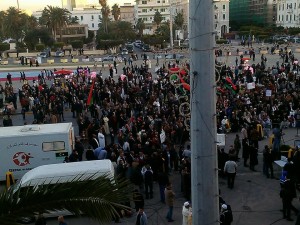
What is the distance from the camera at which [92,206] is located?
13.3 ft

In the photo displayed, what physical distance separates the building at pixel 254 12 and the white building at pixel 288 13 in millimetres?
2361

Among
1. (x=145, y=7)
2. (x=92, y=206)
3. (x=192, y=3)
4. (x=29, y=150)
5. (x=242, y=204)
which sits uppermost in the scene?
(x=145, y=7)

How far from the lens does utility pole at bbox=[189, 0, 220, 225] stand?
4.07 metres

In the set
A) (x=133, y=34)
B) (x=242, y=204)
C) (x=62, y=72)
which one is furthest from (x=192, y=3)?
(x=133, y=34)

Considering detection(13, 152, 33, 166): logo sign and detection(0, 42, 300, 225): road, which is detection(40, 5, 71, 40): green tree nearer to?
detection(13, 152, 33, 166): logo sign

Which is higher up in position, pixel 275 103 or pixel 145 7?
pixel 145 7

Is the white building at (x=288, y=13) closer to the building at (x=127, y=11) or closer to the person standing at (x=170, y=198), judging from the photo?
the building at (x=127, y=11)

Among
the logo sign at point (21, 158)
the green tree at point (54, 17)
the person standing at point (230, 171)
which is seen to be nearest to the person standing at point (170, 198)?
the person standing at point (230, 171)

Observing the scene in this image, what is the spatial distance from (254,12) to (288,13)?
12.9 meters

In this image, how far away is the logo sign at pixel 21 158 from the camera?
14975 mm

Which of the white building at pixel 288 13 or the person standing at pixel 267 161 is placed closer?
the person standing at pixel 267 161

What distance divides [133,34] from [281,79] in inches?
2410

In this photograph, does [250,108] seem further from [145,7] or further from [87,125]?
[145,7]

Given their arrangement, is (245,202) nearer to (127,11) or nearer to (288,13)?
(288,13)
